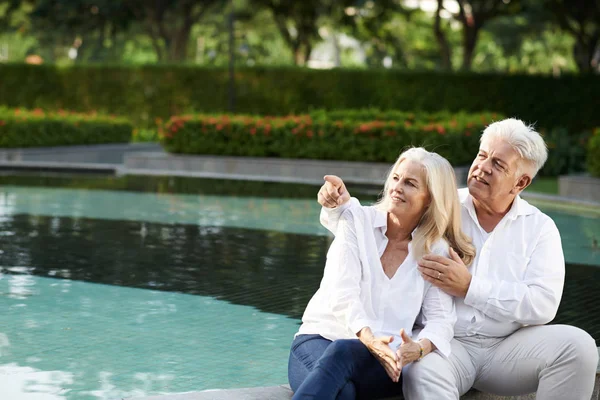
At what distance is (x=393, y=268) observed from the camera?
4879 mm

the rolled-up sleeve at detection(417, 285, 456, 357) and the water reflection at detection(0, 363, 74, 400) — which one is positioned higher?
the rolled-up sleeve at detection(417, 285, 456, 357)

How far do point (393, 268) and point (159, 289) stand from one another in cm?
448

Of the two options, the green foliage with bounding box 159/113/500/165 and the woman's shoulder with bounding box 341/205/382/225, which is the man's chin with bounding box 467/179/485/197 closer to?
the woman's shoulder with bounding box 341/205/382/225

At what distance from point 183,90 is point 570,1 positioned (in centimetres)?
1362

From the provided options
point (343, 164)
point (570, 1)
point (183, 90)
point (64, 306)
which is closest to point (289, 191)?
point (343, 164)

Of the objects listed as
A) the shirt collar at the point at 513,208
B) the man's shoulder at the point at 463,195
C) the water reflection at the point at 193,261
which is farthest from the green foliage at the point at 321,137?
the shirt collar at the point at 513,208

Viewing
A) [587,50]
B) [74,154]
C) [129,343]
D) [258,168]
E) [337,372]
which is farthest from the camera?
[587,50]

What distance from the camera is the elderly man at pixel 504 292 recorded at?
4.59 meters

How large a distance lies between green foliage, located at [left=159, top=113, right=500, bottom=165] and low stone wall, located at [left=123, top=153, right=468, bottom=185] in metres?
0.53

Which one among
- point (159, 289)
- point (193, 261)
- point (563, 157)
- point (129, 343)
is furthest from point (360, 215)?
point (563, 157)

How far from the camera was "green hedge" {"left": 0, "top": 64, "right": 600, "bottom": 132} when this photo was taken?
29.7 m

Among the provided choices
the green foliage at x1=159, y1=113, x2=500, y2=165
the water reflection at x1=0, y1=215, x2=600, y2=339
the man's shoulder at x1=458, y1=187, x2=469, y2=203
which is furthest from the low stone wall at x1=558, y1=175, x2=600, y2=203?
the man's shoulder at x1=458, y1=187, x2=469, y2=203

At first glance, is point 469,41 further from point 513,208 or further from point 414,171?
point 414,171

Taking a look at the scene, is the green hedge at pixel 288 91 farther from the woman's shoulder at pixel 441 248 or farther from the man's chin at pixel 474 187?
the woman's shoulder at pixel 441 248
